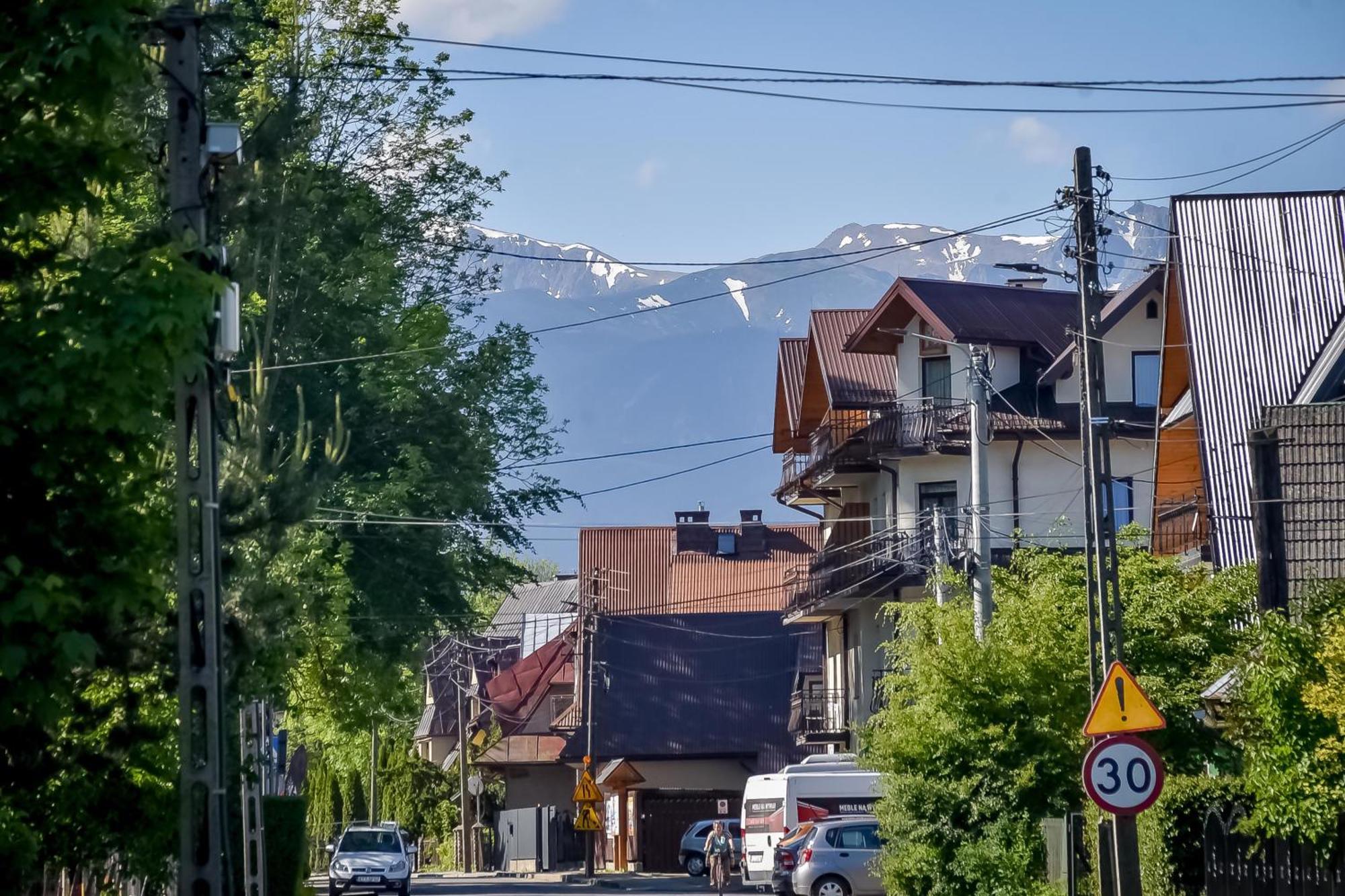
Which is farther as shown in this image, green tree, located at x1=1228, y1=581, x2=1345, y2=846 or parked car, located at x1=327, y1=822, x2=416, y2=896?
parked car, located at x1=327, y1=822, x2=416, y2=896

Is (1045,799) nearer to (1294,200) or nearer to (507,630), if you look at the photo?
(1294,200)

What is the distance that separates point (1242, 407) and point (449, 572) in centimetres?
1538

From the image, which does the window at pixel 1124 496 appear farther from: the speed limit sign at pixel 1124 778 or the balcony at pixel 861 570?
the speed limit sign at pixel 1124 778

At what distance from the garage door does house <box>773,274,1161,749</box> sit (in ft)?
36.7

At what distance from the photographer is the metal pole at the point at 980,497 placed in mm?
27766

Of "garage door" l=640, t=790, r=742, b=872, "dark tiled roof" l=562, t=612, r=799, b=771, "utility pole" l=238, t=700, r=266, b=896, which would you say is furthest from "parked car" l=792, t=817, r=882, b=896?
"dark tiled roof" l=562, t=612, r=799, b=771

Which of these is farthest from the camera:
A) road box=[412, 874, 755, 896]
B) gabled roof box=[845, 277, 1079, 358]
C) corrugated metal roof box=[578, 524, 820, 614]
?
corrugated metal roof box=[578, 524, 820, 614]

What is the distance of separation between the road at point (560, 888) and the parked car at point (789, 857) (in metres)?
5.24

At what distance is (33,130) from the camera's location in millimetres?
9992

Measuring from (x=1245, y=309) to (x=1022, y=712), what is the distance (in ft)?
31.4

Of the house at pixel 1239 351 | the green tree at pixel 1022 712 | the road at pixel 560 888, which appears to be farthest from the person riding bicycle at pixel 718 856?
the green tree at pixel 1022 712

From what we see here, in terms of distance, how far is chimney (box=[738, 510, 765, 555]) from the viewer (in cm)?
7444

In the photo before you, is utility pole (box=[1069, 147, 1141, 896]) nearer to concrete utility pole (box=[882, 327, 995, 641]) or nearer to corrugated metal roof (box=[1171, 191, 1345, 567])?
concrete utility pole (box=[882, 327, 995, 641])

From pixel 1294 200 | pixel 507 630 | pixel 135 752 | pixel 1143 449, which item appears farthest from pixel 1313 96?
pixel 507 630
